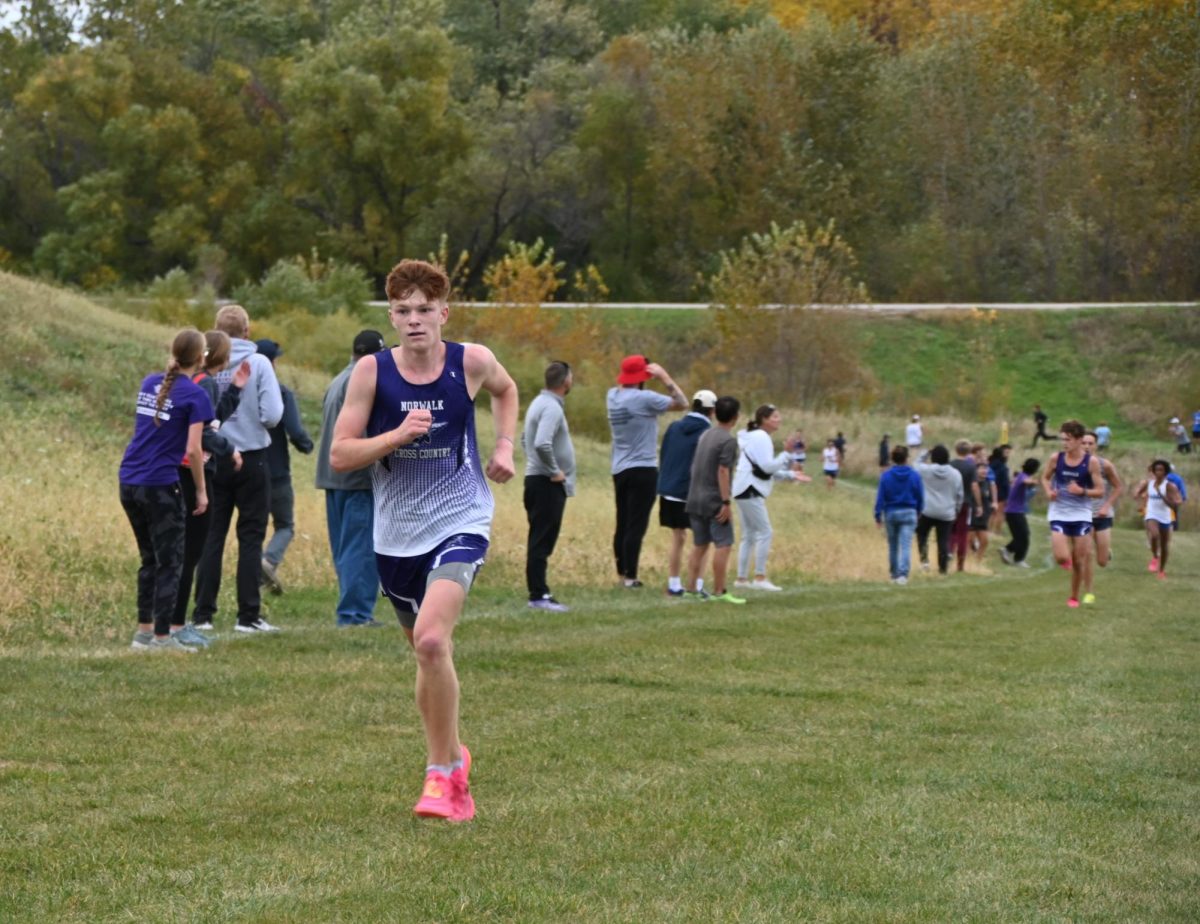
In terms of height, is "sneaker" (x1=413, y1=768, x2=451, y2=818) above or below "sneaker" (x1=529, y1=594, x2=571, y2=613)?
below

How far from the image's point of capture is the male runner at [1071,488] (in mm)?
18875

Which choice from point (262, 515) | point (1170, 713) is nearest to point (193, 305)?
point (262, 515)

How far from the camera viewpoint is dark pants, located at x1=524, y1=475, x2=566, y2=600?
625 inches

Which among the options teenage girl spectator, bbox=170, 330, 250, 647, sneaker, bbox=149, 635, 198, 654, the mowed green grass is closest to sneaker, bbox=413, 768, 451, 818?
the mowed green grass

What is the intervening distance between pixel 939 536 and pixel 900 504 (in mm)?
2745

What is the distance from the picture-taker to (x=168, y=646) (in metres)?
11.8

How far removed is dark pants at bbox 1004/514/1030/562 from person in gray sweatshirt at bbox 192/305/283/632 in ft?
59.8

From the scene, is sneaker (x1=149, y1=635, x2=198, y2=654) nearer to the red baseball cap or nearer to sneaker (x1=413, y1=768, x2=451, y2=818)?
sneaker (x1=413, y1=768, x2=451, y2=818)

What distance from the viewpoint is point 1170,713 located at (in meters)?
10.9

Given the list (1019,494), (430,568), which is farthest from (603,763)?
(1019,494)

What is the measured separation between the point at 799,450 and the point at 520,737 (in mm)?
40293

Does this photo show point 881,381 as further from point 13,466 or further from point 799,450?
point 13,466

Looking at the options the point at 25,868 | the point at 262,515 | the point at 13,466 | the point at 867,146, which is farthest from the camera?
the point at 867,146

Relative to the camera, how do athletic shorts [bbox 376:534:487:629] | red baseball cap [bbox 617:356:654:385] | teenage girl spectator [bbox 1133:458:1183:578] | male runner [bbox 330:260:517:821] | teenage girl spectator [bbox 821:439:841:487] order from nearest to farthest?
male runner [bbox 330:260:517:821], athletic shorts [bbox 376:534:487:629], red baseball cap [bbox 617:356:654:385], teenage girl spectator [bbox 1133:458:1183:578], teenage girl spectator [bbox 821:439:841:487]
